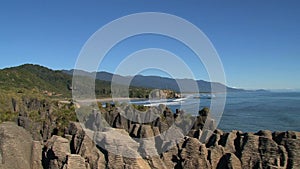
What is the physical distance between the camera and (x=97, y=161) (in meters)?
8.90

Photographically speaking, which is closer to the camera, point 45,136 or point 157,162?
point 157,162

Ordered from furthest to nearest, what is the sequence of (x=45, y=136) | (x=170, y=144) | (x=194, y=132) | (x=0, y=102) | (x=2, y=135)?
1. (x=0, y=102)
2. (x=45, y=136)
3. (x=194, y=132)
4. (x=170, y=144)
5. (x=2, y=135)

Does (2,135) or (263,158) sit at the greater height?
(2,135)

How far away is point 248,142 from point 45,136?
37.7 feet

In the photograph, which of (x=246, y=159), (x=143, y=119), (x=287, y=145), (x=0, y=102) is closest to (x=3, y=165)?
(x=246, y=159)

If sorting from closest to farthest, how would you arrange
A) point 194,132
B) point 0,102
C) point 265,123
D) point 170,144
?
point 170,144 → point 194,132 → point 0,102 → point 265,123

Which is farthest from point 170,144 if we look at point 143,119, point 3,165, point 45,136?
point 143,119

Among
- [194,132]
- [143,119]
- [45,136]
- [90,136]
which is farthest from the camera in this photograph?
[143,119]

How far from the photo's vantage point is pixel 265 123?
5009cm

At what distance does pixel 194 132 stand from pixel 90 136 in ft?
17.3

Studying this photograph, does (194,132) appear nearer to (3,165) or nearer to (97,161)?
(97,161)

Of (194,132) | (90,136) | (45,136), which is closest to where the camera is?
(90,136)

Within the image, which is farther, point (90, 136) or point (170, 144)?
point (170, 144)

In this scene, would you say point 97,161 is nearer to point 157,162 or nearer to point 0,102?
point 157,162
